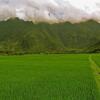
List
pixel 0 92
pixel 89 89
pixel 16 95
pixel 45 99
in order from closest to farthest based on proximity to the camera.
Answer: pixel 45 99
pixel 16 95
pixel 0 92
pixel 89 89

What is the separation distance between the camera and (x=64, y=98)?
44.0 ft

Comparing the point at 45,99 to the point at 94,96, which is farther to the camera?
the point at 94,96

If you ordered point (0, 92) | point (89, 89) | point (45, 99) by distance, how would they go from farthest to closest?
point (89, 89) → point (0, 92) → point (45, 99)

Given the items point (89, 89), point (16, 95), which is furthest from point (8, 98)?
point (89, 89)

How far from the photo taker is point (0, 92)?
15.0 metres

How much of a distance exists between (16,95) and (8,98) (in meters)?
0.79

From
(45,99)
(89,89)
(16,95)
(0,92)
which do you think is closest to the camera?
(45,99)

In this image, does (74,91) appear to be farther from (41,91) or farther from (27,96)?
(27,96)

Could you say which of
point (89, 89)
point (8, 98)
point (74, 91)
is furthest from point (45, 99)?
point (89, 89)

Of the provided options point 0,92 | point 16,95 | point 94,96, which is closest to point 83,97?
point 94,96

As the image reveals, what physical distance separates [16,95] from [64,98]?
2.14 metres

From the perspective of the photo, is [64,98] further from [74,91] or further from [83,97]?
[74,91]

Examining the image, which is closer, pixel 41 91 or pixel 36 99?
pixel 36 99

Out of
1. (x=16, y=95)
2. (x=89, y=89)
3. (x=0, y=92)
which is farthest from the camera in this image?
(x=89, y=89)
